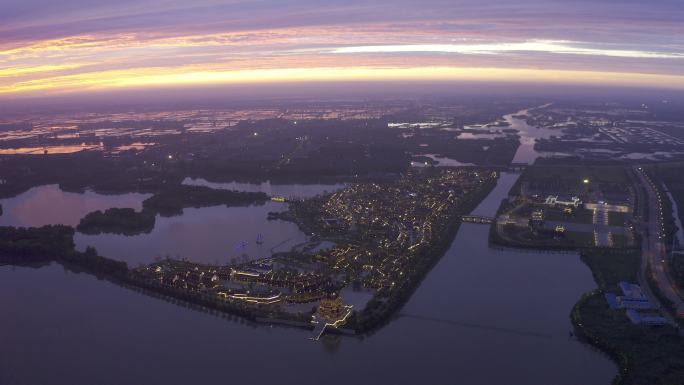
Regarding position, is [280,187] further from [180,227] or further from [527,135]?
[527,135]

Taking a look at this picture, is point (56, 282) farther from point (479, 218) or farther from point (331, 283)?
point (479, 218)

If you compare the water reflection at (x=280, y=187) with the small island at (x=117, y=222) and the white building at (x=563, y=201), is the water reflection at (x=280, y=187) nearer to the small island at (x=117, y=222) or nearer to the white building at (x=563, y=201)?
the small island at (x=117, y=222)

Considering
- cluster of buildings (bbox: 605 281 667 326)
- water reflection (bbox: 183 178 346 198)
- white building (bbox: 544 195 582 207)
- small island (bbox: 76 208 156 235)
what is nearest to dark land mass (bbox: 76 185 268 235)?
small island (bbox: 76 208 156 235)

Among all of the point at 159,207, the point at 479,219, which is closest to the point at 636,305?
the point at 479,219

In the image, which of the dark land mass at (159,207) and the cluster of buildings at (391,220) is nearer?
the cluster of buildings at (391,220)

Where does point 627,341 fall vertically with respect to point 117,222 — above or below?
below

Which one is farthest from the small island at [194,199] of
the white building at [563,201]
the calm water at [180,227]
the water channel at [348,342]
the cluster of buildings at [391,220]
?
the white building at [563,201]

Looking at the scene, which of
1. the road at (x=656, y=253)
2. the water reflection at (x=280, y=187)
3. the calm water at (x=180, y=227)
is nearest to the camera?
the road at (x=656, y=253)

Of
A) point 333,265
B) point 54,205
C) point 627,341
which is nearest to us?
point 627,341
